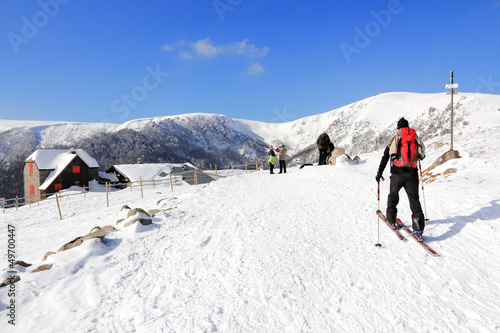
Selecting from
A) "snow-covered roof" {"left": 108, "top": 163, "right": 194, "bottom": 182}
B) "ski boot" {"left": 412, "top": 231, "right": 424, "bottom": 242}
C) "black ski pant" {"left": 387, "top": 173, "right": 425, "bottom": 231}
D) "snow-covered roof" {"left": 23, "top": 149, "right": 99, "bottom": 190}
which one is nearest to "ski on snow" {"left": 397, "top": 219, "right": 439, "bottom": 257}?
"ski boot" {"left": 412, "top": 231, "right": 424, "bottom": 242}

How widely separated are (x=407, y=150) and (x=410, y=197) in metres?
1.00

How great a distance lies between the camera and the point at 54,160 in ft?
147

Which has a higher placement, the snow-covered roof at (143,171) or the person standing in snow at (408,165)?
the person standing in snow at (408,165)

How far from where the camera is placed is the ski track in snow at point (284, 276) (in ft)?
10.8

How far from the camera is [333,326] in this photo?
3092 mm

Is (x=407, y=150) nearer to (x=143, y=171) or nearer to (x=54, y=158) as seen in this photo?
(x=143, y=171)

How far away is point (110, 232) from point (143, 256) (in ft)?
7.19

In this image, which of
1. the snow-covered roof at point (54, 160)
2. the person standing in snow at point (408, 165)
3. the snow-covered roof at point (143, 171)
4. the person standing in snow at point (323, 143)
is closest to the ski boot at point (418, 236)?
the person standing in snow at point (408, 165)

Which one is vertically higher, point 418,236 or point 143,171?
point 418,236

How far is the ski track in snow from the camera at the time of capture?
3.28 m

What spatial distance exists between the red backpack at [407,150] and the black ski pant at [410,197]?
0.87ft

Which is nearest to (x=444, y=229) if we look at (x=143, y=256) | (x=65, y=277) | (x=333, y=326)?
(x=333, y=326)

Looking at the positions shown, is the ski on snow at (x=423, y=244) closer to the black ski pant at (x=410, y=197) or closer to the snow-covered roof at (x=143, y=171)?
the black ski pant at (x=410, y=197)

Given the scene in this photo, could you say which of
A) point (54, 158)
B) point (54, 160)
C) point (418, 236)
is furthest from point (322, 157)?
point (54, 158)
